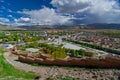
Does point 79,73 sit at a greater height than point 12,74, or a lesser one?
greater

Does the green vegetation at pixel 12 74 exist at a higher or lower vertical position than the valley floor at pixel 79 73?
lower

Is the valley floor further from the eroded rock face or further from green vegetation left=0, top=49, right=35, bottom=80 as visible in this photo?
the eroded rock face

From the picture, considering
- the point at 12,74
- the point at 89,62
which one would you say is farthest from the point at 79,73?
the point at 12,74

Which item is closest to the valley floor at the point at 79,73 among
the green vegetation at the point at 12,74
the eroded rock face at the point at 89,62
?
the green vegetation at the point at 12,74

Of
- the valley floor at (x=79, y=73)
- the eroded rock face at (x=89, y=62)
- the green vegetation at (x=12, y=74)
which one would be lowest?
the green vegetation at (x=12, y=74)

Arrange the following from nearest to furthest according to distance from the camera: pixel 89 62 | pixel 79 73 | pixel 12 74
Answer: pixel 79 73, pixel 89 62, pixel 12 74

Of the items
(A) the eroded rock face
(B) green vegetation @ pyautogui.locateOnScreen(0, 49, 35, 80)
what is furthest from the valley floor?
(A) the eroded rock face

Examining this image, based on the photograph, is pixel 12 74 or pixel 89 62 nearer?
pixel 89 62

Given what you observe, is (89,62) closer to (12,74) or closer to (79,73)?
(79,73)

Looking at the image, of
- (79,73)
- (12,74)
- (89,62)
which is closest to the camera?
(79,73)

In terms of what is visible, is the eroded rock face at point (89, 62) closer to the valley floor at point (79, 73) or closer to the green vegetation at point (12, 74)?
the valley floor at point (79, 73)

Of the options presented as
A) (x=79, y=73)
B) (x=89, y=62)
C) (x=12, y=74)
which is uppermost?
(x=89, y=62)
